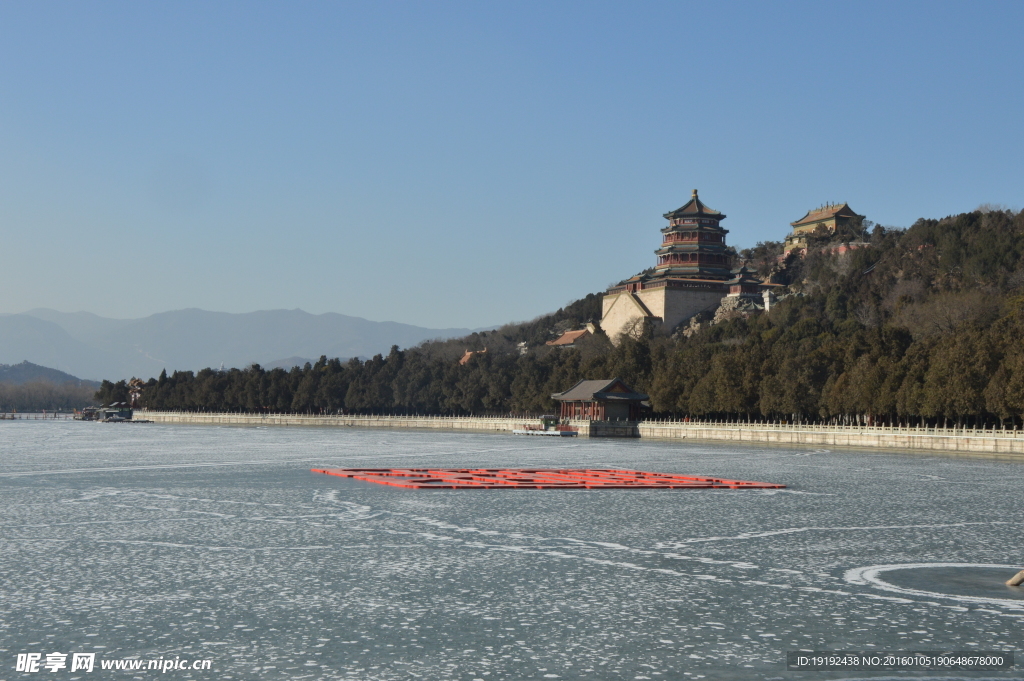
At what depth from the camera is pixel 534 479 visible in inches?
1497

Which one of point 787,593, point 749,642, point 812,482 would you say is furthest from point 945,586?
point 812,482

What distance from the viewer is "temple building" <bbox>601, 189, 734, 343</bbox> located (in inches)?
4833

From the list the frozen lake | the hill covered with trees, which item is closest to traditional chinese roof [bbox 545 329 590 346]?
the hill covered with trees

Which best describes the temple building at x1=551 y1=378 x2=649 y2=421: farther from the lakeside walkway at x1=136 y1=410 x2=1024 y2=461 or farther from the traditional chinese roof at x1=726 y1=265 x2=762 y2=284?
the traditional chinese roof at x1=726 y1=265 x2=762 y2=284

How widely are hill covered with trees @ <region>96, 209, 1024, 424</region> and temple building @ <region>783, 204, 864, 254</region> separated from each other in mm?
3314

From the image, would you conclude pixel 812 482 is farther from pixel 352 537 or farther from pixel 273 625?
pixel 273 625

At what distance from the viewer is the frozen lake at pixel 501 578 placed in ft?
42.3

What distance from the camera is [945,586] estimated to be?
55.3 ft

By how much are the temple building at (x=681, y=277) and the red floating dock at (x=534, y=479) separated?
80079mm

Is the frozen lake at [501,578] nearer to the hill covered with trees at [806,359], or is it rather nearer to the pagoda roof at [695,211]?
the hill covered with trees at [806,359]

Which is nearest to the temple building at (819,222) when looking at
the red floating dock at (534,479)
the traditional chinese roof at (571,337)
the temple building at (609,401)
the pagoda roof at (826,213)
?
the pagoda roof at (826,213)

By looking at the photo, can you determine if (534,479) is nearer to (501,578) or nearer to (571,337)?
(501,578)

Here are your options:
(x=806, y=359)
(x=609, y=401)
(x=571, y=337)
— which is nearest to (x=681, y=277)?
(x=571, y=337)

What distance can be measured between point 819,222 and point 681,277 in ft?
116
